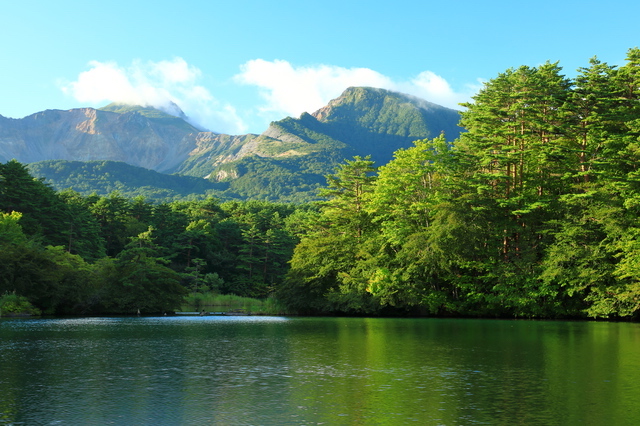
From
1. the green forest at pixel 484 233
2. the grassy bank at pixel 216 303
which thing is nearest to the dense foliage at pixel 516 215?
the green forest at pixel 484 233

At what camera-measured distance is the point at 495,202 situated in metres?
50.2

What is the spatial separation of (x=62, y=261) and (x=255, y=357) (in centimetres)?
3771

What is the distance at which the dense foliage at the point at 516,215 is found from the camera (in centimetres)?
4516

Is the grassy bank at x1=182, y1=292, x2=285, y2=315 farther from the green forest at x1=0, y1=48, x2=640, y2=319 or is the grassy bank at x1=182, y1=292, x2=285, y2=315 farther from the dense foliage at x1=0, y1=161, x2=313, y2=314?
the green forest at x1=0, y1=48, x2=640, y2=319

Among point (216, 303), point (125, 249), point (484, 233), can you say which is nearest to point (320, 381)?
point (484, 233)

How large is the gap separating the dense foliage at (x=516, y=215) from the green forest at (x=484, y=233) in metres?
0.12

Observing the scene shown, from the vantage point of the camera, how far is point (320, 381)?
Result: 16.5m

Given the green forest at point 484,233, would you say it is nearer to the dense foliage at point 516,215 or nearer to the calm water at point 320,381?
the dense foliage at point 516,215

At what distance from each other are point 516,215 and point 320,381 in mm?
38030

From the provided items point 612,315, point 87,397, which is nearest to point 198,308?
point 612,315

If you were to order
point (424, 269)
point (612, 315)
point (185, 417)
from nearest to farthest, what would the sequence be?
point (185, 417) → point (612, 315) → point (424, 269)

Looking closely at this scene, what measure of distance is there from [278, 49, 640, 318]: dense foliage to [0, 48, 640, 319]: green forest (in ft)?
0.41

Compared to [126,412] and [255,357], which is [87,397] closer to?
[126,412]

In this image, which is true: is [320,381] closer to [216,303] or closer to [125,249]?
[216,303]
